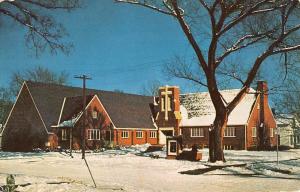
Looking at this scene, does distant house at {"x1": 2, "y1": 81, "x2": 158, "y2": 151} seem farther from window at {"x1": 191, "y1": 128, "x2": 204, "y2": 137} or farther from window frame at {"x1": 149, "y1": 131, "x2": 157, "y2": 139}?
window at {"x1": 191, "y1": 128, "x2": 204, "y2": 137}

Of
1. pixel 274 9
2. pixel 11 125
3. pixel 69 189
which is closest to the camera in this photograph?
pixel 69 189

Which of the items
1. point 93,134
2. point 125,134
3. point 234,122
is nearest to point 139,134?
point 125,134

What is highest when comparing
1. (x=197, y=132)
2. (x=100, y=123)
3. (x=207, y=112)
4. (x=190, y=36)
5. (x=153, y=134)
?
(x=190, y=36)

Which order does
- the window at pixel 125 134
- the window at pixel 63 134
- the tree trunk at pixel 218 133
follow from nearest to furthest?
1. the tree trunk at pixel 218 133
2. the window at pixel 63 134
3. the window at pixel 125 134

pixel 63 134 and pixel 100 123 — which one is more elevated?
pixel 100 123

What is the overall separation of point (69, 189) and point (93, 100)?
31.8 meters

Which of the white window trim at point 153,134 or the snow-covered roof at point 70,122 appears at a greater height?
the snow-covered roof at point 70,122

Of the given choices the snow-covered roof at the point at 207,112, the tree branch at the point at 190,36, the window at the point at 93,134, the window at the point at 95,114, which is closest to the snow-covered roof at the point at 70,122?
the window at the point at 93,134

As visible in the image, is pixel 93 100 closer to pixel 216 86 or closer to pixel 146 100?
pixel 146 100

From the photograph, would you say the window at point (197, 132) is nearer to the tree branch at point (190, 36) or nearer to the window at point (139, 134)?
the window at point (139, 134)

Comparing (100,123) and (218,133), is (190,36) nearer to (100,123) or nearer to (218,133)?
Result: (218,133)

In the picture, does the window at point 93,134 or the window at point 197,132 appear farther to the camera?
the window at point 197,132

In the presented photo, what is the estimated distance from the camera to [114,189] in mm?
9938

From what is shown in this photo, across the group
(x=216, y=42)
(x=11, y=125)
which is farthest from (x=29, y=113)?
(x=216, y=42)
